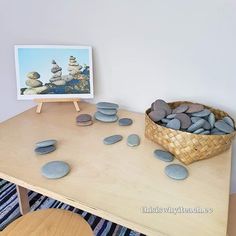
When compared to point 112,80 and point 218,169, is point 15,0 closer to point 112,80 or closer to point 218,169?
point 112,80

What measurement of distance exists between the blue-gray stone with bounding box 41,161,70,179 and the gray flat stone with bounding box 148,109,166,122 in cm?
34

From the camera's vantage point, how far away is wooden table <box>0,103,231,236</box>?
0.67m

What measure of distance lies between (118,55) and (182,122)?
47cm

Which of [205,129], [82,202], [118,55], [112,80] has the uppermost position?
[118,55]

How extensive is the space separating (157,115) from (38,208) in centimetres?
93

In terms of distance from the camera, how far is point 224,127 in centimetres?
91

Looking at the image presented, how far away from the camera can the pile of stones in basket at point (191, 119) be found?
895 mm

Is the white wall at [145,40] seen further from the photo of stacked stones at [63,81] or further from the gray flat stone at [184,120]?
the gray flat stone at [184,120]

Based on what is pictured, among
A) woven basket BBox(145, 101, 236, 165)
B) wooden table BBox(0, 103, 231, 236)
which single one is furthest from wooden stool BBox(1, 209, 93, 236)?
woven basket BBox(145, 101, 236, 165)

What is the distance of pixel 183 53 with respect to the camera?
1.08 m

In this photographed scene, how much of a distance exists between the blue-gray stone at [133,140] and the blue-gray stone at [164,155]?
91 millimetres

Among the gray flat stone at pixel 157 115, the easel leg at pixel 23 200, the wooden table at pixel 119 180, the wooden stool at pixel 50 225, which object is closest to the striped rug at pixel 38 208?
the easel leg at pixel 23 200

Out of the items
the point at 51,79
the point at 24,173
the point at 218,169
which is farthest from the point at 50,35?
the point at 218,169

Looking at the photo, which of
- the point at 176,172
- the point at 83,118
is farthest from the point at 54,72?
the point at 176,172
